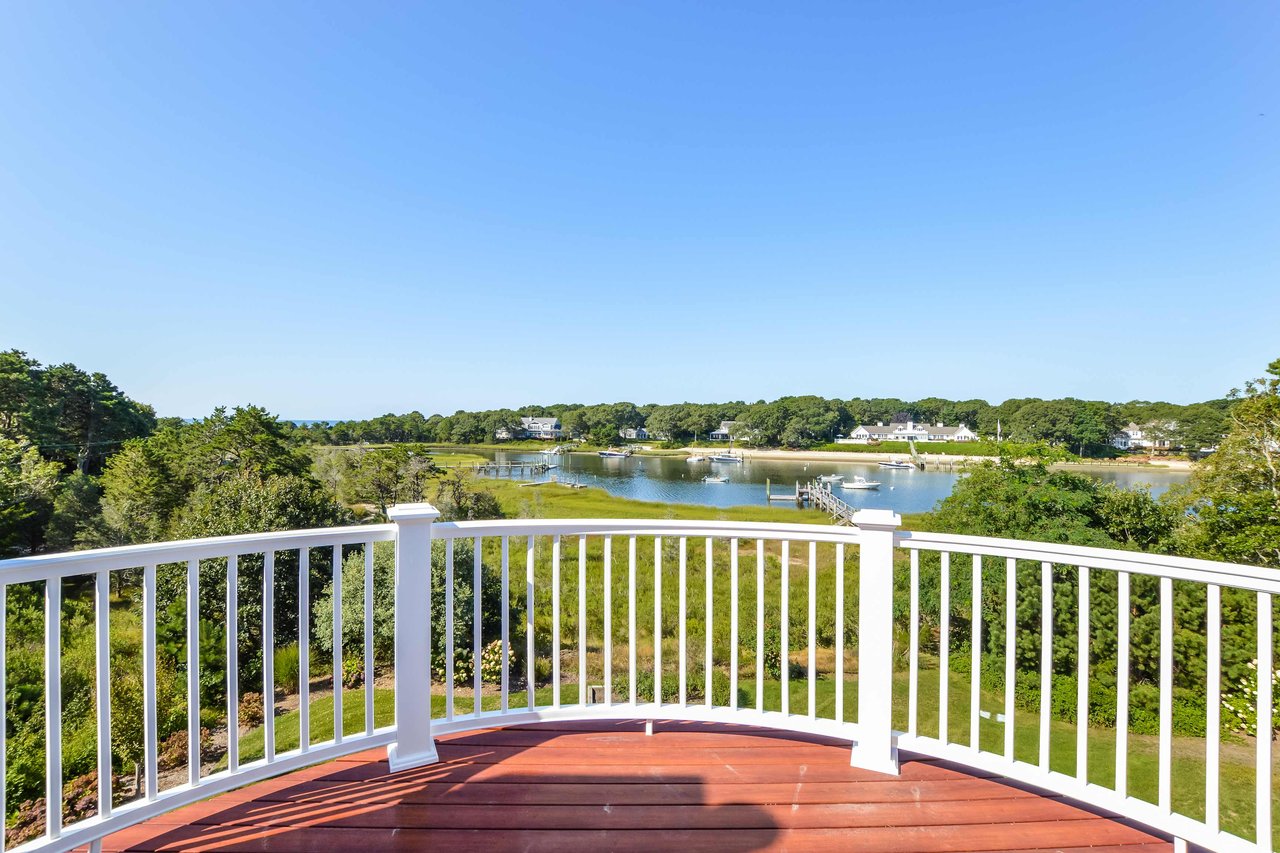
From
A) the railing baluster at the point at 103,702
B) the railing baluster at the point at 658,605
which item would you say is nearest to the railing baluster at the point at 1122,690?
the railing baluster at the point at 658,605

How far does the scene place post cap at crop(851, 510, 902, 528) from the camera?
216 cm

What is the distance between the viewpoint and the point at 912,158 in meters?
14.7

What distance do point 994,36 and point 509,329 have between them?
18483 mm

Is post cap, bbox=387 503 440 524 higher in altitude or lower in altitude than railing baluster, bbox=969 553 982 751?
higher

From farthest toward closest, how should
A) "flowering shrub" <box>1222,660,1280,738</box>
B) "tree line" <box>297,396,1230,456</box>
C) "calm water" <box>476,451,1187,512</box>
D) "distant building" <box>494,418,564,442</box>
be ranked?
"distant building" <box>494,418,564,442</box> < "tree line" <box>297,396,1230,456</box> < "calm water" <box>476,451,1187,512</box> < "flowering shrub" <box>1222,660,1280,738</box>

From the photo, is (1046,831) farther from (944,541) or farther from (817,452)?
(817,452)

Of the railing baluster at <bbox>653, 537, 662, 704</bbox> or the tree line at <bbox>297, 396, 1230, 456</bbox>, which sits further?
the tree line at <bbox>297, 396, 1230, 456</bbox>

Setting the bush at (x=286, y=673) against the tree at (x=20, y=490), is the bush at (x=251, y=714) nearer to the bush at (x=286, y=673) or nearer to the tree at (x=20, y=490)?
the bush at (x=286, y=673)

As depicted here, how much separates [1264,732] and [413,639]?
8.90 ft

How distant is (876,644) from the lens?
223 cm

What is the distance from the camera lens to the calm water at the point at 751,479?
3055cm

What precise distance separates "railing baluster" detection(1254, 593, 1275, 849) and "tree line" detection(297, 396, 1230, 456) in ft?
105

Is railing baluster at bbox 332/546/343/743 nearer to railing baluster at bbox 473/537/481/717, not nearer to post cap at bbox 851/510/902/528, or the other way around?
railing baluster at bbox 473/537/481/717

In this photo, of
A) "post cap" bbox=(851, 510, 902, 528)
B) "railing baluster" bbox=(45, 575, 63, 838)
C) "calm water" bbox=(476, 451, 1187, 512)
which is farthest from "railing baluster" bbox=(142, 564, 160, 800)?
"calm water" bbox=(476, 451, 1187, 512)
